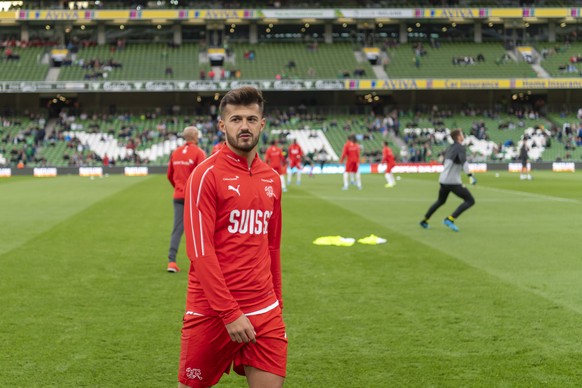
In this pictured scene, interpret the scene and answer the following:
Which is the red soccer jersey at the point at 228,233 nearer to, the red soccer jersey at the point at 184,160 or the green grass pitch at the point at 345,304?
the green grass pitch at the point at 345,304

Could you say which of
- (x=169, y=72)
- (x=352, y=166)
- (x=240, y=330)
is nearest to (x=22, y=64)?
(x=169, y=72)

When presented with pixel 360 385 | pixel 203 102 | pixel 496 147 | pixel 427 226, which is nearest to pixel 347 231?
pixel 427 226

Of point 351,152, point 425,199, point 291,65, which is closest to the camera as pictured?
point 425,199

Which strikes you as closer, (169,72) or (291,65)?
(169,72)

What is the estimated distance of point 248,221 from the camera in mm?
4234

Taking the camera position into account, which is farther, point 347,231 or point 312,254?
point 347,231

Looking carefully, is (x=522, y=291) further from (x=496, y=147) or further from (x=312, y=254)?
(x=496, y=147)

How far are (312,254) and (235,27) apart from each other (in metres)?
62.1

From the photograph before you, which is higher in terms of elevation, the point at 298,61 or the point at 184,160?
the point at 298,61

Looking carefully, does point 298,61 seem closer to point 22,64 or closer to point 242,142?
point 22,64

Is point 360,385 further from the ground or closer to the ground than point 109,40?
closer to the ground

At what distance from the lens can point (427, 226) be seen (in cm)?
1744

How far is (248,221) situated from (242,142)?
0.45 m

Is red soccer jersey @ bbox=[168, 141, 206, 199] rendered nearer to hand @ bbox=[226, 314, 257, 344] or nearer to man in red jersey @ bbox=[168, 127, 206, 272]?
man in red jersey @ bbox=[168, 127, 206, 272]
